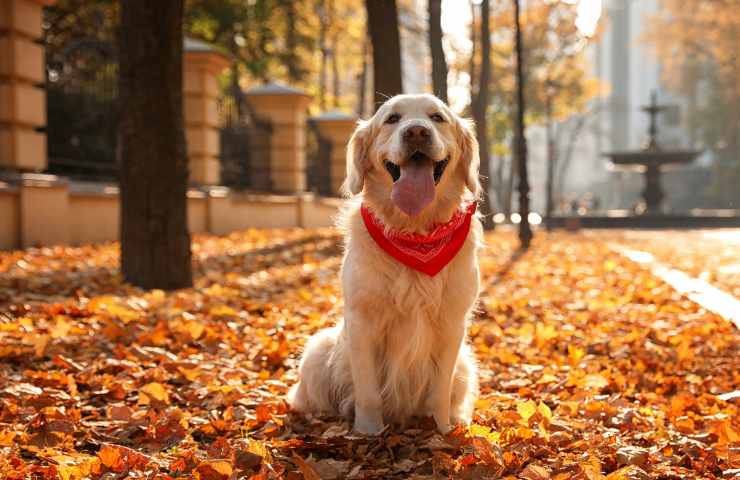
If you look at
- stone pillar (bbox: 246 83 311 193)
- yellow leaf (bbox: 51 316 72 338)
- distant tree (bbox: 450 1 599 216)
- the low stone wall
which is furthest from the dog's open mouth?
distant tree (bbox: 450 1 599 216)

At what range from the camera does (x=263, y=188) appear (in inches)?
792

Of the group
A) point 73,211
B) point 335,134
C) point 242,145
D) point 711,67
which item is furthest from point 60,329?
point 711,67

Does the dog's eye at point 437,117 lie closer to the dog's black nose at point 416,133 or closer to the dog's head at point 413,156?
the dog's head at point 413,156

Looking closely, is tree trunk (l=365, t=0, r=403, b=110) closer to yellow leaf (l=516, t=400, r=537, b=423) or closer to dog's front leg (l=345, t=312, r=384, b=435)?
yellow leaf (l=516, t=400, r=537, b=423)

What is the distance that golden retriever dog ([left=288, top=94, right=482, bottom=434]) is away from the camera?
3549 millimetres

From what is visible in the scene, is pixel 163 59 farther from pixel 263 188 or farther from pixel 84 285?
pixel 263 188

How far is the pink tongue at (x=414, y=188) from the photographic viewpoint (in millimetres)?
3576

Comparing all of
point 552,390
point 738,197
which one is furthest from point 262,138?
point 738,197

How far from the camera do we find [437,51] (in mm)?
15062

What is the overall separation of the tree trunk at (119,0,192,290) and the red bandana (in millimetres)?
4307

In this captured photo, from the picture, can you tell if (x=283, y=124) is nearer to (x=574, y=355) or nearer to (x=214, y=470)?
(x=574, y=355)

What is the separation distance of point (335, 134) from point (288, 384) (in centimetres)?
1934

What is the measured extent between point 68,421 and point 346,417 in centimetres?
132

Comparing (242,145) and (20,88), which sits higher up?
(20,88)
